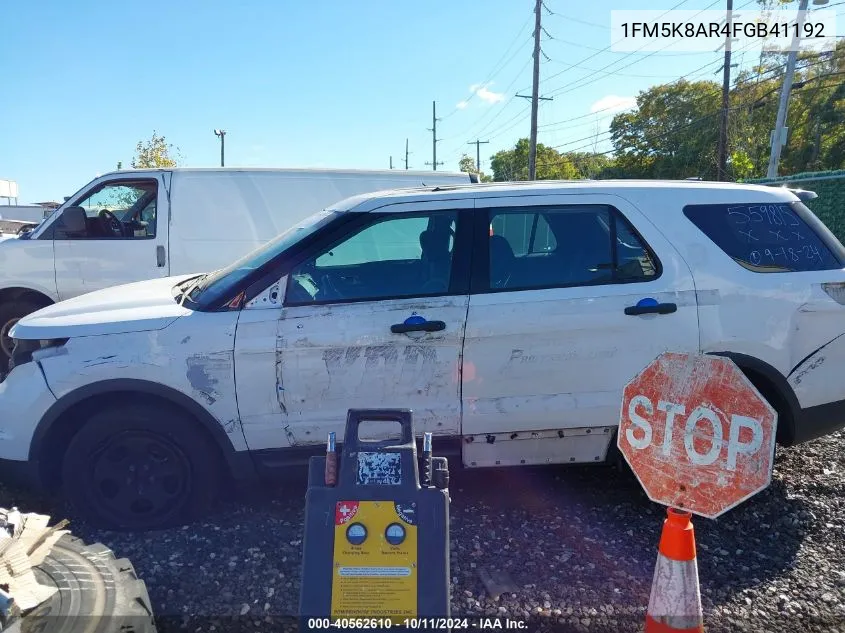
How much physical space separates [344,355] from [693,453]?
1.66 m

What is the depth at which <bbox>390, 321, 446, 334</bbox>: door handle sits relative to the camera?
122 inches

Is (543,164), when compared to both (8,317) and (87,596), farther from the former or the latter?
(87,596)

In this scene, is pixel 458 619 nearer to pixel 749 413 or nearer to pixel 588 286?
→ pixel 749 413

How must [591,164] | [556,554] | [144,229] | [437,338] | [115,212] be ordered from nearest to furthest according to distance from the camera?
[556,554] → [437,338] → [144,229] → [115,212] → [591,164]

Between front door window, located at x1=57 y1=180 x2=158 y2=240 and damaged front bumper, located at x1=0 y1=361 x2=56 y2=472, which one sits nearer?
damaged front bumper, located at x1=0 y1=361 x2=56 y2=472

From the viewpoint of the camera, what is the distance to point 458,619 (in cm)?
254

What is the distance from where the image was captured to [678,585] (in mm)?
2094

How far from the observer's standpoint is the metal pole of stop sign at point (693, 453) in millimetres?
2055

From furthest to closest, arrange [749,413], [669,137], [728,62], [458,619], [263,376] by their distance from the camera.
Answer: [669,137]
[728,62]
[263,376]
[458,619]
[749,413]

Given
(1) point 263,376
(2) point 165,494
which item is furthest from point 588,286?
(2) point 165,494

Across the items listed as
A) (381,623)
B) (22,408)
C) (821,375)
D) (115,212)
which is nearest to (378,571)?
(381,623)

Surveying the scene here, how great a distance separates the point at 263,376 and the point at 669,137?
47672mm

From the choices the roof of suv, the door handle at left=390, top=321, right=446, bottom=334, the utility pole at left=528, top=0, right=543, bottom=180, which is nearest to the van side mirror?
the roof of suv

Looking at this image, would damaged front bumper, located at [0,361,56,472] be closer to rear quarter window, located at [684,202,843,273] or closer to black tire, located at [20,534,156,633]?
black tire, located at [20,534,156,633]
